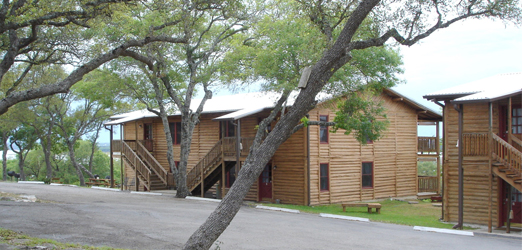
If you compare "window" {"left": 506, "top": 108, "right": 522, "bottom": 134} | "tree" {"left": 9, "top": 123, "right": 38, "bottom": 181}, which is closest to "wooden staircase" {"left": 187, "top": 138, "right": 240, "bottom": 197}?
"window" {"left": 506, "top": 108, "right": 522, "bottom": 134}

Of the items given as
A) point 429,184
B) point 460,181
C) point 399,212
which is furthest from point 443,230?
point 429,184

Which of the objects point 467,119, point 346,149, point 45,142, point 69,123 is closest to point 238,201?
point 467,119

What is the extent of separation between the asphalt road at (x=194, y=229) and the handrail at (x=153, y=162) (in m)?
12.0

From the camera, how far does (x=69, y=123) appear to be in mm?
47656

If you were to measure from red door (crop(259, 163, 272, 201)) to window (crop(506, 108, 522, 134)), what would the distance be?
490 inches

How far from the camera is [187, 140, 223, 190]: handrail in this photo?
25.7 m

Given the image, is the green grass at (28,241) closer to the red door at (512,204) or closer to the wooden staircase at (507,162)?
the wooden staircase at (507,162)

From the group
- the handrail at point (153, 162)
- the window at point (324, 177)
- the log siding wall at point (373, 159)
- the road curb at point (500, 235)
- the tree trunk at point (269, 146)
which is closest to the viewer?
the tree trunk at point (269, 146)

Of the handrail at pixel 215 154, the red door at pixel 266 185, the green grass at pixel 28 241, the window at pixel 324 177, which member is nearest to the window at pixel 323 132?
the window at pixel 324 177

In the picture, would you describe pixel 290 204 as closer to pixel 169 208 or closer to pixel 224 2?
pixel 169 208

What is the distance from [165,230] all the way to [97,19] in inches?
263

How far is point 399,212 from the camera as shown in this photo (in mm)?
22469

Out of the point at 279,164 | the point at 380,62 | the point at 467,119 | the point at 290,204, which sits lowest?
the point at 290,204

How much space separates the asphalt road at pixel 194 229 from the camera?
1212 cm
